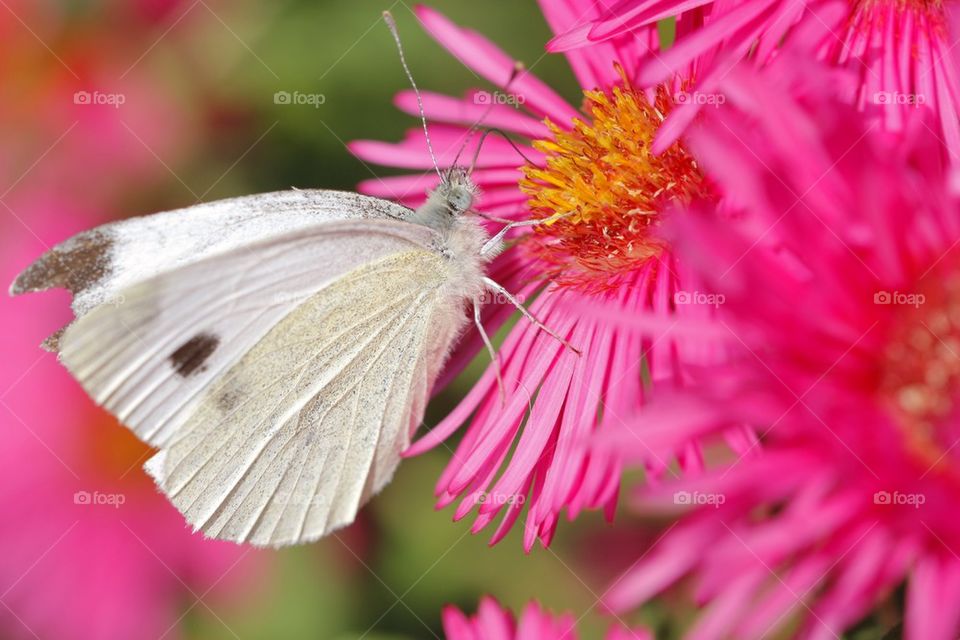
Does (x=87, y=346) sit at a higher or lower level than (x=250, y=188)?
lower

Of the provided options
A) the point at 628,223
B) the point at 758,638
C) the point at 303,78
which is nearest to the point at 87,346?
the point at 628,223

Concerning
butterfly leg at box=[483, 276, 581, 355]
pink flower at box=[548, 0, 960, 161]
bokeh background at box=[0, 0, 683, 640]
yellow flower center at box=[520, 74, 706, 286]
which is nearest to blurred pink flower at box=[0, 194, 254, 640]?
bokeh background at box=[0, 0, 683, 640]

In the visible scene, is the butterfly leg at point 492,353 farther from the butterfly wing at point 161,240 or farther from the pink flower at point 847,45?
the pink flower at point 847,45

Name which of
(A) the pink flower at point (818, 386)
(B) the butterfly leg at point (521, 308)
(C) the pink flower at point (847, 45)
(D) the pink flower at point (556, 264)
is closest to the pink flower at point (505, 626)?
(D) the pink flower at point (556, 264)

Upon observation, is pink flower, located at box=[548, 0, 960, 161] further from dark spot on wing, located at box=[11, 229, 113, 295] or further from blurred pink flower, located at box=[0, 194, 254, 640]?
blurred pink flower, located at box=[0, 194, 254, 640]

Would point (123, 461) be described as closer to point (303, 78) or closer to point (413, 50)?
point (303, 78)

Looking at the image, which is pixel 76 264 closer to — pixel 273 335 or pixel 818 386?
pixel 273 335
